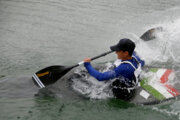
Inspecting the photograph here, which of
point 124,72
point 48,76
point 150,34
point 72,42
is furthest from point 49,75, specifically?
point 72,42

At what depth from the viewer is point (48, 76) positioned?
4.88 meters

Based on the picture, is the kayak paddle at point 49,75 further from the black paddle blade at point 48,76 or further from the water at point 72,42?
the water at point 72,42

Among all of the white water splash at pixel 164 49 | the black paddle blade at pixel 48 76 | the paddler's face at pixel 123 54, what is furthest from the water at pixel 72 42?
the paddler's face at pixel 123 54

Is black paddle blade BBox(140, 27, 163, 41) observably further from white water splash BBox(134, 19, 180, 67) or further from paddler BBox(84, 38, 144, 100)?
paddler BBox(84, 38, 144, 100)

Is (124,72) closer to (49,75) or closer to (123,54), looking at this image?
(123,54)

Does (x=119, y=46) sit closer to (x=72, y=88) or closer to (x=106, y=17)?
(x=72, y=88)

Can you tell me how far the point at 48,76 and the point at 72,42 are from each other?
138 inches

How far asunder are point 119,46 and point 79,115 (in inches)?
62.0

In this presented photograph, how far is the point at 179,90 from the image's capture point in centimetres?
480

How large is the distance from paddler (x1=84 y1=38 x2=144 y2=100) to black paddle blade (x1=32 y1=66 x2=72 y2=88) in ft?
2.15

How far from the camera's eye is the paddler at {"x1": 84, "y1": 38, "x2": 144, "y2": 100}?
4223 millimetres

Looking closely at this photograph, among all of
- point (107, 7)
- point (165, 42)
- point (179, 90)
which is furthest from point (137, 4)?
point (179, 90)

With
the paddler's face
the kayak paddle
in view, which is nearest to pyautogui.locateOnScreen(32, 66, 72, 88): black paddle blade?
the kayak paddle

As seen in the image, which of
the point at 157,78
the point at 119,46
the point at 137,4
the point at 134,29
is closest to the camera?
the point at 119,46
